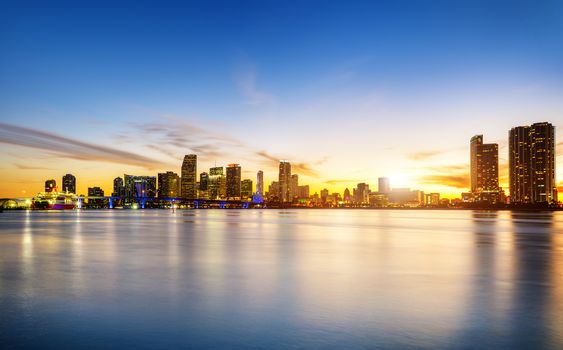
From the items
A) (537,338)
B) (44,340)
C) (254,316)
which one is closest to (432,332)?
(537,338)

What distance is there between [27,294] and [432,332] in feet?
40.9

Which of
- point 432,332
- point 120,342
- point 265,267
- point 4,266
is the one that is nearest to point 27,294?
point 120,342

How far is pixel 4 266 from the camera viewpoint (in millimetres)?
21719

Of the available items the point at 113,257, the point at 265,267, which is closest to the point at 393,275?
the point at 265,267

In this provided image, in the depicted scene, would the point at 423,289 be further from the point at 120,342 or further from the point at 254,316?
the point at 120,342

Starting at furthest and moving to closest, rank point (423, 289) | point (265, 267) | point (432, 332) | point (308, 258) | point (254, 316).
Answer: point (308, 258) → point (265, 267) → point (423, 289) → point (254, 316) → point (432, 332)

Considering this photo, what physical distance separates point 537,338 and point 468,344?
5.59 feet

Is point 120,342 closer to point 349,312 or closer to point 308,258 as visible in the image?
point 349,312

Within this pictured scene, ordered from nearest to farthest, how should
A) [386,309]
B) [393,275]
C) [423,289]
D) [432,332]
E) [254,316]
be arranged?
1. [432,332]
2. [254,316]
3. [386,309]
4. [423,289]
5. [393,275]

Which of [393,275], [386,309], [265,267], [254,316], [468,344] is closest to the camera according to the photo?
[468,344]

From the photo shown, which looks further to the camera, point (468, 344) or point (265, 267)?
point (265, 267)

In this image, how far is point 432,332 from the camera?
10.0 m

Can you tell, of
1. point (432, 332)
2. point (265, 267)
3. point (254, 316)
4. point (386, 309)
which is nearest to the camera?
point (432, 332)

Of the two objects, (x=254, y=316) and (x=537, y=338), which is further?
(x=254, y=316)
